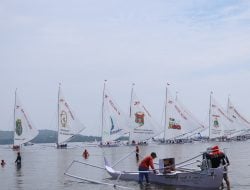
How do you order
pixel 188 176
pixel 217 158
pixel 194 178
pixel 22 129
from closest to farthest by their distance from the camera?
pixel 217 158 < pixel 194 178 < pixel 188 176 < pixel 22 129

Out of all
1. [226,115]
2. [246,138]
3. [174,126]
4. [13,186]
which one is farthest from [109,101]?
[13,186]

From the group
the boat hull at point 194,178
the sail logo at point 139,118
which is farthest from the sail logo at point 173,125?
the boat hull at point 194,178

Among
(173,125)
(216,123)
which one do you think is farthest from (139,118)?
(216,123)

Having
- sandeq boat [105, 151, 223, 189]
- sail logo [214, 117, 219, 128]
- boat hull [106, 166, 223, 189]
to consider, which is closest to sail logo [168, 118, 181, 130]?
sail logo [214, 117, 219, 128]

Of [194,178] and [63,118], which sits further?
[63,118]

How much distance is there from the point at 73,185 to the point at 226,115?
9014 centimetres

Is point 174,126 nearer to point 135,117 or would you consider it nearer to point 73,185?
point 135,117

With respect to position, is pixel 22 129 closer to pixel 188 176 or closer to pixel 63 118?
pixel 63 118

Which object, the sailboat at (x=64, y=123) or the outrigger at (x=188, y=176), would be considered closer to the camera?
the outrigger at (x=188, y=176)

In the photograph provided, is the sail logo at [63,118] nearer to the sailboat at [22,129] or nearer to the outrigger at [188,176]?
the sailboat at [22,129]

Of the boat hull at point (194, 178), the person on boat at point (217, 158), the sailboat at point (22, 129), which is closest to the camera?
the boat hull at point (194, 178)

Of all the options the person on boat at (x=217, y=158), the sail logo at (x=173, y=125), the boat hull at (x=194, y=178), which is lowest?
the boat hull at (x=194, y=178)

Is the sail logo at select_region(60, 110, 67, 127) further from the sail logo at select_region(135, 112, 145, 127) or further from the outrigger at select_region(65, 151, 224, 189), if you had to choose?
the outrigger at select_region(65, 151, 224, 189)

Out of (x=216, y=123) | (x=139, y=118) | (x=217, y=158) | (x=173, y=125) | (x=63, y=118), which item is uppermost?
(x=139, y=118)
